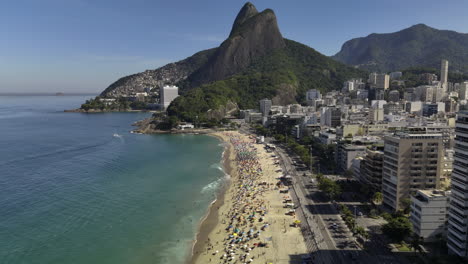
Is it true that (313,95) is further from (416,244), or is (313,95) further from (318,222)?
(416,244)

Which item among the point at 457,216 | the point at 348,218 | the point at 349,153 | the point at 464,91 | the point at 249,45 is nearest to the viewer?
the point at 457,216

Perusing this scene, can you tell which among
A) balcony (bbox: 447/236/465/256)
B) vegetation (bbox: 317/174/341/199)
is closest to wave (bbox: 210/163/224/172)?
vegetation (bbox: 317/174/341/199)

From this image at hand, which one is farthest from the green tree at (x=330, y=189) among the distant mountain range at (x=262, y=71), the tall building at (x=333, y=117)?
the distant mountain range at (x=262, y=71)

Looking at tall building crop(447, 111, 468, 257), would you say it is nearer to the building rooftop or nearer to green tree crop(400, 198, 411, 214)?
the building rooftop

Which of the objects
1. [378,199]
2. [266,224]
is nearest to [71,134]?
[266,224]

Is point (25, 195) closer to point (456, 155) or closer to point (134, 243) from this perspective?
point (134, 243)

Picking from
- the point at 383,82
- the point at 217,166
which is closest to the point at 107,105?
the point at 217,166
